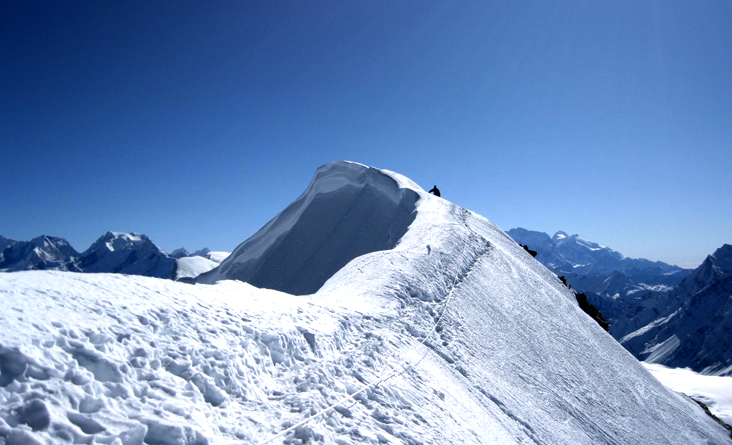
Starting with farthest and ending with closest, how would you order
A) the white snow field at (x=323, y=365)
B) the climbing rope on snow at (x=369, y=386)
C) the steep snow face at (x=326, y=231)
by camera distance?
the steep snow face at (x=326, y=231) → the climbing rope on snow at (x=369, y=386) → the white snow field at (x=323, y=365)

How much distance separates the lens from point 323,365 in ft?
27.1

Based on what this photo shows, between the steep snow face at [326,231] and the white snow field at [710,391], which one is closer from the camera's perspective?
the steep snow face at [326,231]

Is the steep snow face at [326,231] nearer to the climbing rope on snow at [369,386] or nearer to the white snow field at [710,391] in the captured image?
the climbing rope on snow at [369,386]

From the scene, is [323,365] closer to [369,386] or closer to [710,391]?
[369,386]

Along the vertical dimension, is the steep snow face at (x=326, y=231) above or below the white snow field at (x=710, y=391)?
below

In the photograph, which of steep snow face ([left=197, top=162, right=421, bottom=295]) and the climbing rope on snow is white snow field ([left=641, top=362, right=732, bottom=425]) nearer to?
steep snow face ([left=197, top=162, right=421, bottom=295])

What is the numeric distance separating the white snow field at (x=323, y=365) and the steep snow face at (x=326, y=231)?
29.8 feet

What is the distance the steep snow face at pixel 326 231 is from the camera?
27.9m

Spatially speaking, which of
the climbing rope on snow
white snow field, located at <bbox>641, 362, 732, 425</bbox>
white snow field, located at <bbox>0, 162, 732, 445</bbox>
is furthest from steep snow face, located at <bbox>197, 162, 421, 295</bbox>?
white snow field, located at <bbox>641, 362, 732, 425</bbox>

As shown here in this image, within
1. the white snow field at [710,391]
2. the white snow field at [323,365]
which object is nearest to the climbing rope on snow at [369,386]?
the white snow field at [323,365]

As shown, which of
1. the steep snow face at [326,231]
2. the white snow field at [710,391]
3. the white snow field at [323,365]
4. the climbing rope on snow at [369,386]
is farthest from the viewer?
the white snow field at [710,391]

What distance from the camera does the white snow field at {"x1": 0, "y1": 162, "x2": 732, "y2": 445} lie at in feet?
16.5

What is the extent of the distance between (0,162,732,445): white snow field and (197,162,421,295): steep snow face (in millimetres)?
9094

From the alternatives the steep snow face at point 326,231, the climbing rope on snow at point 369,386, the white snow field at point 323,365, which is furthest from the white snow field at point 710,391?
the climbing rope on snow at point 369,386
